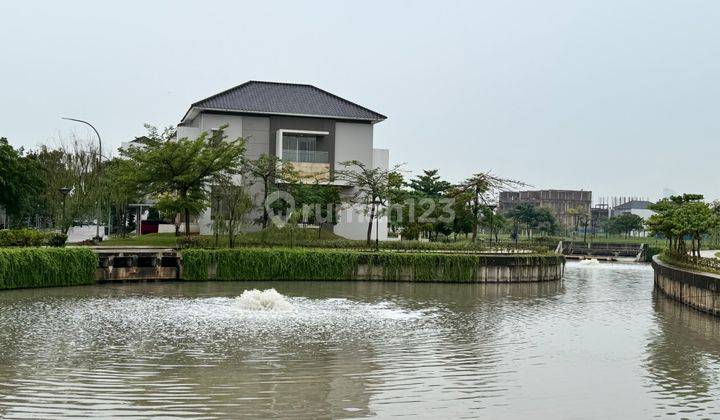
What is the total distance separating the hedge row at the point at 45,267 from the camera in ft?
106

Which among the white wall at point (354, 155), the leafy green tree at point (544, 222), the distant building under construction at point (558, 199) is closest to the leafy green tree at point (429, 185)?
the white wall at point (354, 155)

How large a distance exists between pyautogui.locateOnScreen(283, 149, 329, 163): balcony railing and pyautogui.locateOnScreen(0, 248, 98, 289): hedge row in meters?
22.9

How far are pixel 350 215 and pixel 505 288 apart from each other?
69.0 ft

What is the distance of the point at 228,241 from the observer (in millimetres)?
43344

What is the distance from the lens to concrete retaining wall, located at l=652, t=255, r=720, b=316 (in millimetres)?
28156

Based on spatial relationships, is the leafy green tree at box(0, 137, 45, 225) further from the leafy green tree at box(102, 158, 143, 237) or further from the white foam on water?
the white foam on water

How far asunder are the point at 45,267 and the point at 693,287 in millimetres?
27842

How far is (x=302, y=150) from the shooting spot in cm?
5841

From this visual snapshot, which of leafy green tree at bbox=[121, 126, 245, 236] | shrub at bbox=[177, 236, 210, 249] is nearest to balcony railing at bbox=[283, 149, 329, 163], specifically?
leafy green tree at bbox=[121, 126, 245, 236]

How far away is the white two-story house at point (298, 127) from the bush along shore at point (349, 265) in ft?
48.0

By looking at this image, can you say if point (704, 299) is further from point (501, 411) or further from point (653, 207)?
point (501, 411)

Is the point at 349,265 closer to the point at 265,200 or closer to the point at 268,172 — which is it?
the point at 265,200

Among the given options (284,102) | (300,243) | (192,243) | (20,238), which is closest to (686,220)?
(300,243)

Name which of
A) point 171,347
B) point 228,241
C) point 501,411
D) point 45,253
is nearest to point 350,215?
point 228,241
